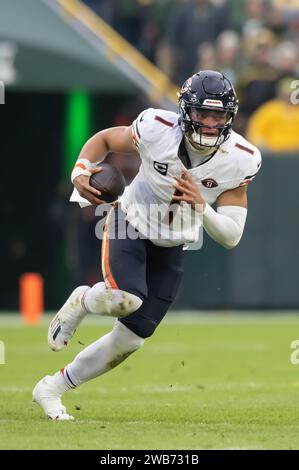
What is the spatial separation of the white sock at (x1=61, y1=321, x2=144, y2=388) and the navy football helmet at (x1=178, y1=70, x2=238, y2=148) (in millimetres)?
970

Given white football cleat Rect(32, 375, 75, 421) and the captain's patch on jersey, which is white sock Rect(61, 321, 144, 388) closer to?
white football cleat Rect(32, 375, 75, 421)

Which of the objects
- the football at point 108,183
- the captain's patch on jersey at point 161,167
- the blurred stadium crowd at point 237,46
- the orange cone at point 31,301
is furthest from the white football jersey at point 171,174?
the blurred stadium crowd at point 237,46

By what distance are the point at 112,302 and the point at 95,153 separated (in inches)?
33.0

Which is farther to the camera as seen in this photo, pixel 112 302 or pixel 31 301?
pixel 31 301

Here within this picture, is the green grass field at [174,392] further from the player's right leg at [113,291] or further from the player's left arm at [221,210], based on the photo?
the player's left arm at [221,210]

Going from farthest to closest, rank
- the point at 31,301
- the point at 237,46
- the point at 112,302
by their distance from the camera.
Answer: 1. the point at 237,46
2. the point at 31,301
3. the point at 112,302

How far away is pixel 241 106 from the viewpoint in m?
13.2

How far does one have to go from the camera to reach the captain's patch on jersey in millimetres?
5938

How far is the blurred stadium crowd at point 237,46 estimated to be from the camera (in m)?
12.8

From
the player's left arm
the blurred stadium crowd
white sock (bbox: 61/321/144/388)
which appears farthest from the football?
the blurred stadium crowd

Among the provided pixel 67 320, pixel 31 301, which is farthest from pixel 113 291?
pixel 31 301

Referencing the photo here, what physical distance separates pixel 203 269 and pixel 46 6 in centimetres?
302

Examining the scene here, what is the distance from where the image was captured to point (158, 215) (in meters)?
6.02

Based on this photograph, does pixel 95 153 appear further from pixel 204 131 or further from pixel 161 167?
pixel 204 131
